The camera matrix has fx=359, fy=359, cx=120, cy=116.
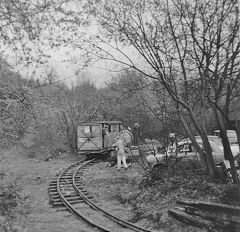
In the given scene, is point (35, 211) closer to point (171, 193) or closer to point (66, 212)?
point (66, 212)

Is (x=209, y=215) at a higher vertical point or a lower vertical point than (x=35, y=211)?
higher

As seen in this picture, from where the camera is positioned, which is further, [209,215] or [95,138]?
[95,138]

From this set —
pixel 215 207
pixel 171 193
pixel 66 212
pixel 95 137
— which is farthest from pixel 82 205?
pixel 95 137

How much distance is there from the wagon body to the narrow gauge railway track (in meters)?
7.52

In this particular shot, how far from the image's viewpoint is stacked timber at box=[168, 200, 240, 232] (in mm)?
7035

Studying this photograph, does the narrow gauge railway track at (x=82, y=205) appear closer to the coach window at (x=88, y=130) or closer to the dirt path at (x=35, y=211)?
the dirt path at (x=35, y=211)

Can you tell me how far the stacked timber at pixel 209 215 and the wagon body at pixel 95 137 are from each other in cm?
1626

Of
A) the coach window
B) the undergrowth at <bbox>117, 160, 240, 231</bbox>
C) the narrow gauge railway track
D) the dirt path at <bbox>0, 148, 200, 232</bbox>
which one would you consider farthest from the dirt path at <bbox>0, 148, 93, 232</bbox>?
the coach window

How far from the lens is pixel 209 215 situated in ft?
25.1

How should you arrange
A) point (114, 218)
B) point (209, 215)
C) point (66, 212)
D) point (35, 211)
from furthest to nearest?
point (35, 211)
point (66, 212)
point (114, 218)
point (209, 215)

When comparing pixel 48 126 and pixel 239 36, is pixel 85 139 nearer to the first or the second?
pixel 48 126

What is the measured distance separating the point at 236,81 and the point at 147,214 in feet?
13.9

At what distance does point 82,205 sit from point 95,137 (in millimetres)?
13490

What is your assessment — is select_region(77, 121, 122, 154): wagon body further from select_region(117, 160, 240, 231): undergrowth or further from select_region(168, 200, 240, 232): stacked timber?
select_region(168, 200, 240, 232): stacked timber
